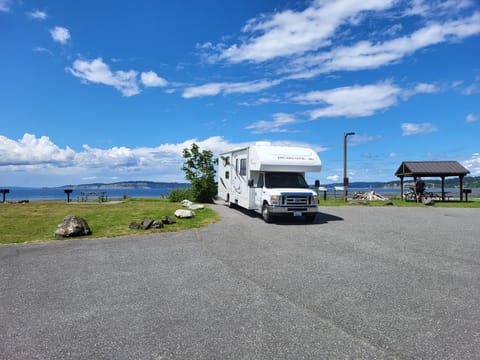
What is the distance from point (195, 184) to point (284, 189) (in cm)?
1256

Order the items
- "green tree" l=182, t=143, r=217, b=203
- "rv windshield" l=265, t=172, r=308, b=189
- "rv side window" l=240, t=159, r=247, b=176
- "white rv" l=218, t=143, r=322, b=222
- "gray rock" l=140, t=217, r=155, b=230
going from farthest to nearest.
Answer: "green tree" l=182, t=143, r=217, b=203
"rv side window" l=240, t=159, r=247, b=176
"rv windshield" l=265, t=172, r=308, b=189
"white rv" l=218, t=143, r=322, b=222
"gray rock" l=140, t=217, r=155, b=230

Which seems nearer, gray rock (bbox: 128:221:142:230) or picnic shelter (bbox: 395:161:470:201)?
gray rock (bbox: 128:221:142:230)

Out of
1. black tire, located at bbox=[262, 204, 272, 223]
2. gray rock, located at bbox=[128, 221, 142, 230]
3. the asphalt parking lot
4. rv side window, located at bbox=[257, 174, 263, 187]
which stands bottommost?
the asphalt parking lot

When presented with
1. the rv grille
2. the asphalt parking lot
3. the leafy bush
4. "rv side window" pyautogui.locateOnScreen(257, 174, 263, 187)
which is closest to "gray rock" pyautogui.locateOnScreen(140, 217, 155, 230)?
the asphalt parking lot

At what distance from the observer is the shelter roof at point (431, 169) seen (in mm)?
30141

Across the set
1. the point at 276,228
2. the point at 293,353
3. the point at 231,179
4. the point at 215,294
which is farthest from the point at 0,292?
the point at 231,179

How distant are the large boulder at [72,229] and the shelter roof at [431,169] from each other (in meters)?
27.5

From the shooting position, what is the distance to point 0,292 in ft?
19.8

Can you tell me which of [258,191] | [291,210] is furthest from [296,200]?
[258,191]

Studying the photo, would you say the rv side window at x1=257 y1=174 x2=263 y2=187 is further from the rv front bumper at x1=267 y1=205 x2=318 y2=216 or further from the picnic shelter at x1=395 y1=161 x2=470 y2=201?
the picnic shelter at x1=395 y1=161 x2=470 y2=201

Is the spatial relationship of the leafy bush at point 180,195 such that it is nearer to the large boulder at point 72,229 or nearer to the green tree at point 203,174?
the green tree at point 203,174

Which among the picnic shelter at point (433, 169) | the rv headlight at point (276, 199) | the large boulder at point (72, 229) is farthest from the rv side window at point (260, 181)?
the picnic shelter at point (433, 169)

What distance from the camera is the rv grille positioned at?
1438 cm

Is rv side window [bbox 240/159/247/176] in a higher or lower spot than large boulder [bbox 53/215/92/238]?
higher
